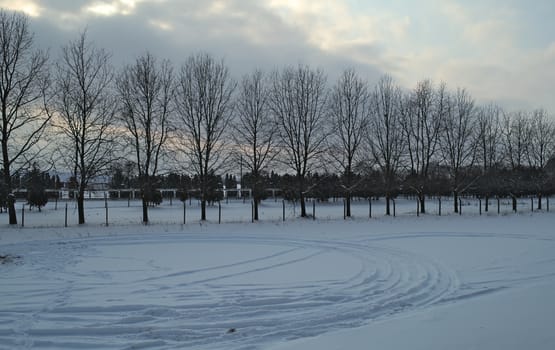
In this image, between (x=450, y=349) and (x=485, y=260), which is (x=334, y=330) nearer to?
(x=450, y=349)

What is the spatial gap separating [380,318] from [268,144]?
23.7m

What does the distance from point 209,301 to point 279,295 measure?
4.78ft

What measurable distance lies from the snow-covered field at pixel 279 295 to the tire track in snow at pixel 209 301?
0.10ft

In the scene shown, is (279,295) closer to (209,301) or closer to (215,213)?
(209,301)

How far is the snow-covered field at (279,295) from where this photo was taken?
223 inches

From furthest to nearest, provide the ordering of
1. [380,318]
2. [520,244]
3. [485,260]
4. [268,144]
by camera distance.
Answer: [268,144] → [520,244] → [485,260] → [380,318]

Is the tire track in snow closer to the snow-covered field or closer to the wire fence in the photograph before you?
the snow-covered field

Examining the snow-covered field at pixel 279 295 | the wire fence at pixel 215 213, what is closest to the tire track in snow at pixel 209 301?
the snow-covered field at pixel 279 295

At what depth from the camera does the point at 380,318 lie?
6.70m

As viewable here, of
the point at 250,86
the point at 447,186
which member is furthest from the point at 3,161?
the point at 447,186

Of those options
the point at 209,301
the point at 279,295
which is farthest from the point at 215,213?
the point at 209,301

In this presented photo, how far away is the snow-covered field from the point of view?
5664mm

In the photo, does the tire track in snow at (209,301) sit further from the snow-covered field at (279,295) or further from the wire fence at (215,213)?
the wire fence at (215,213)

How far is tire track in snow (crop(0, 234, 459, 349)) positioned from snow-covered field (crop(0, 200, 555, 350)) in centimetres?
3
